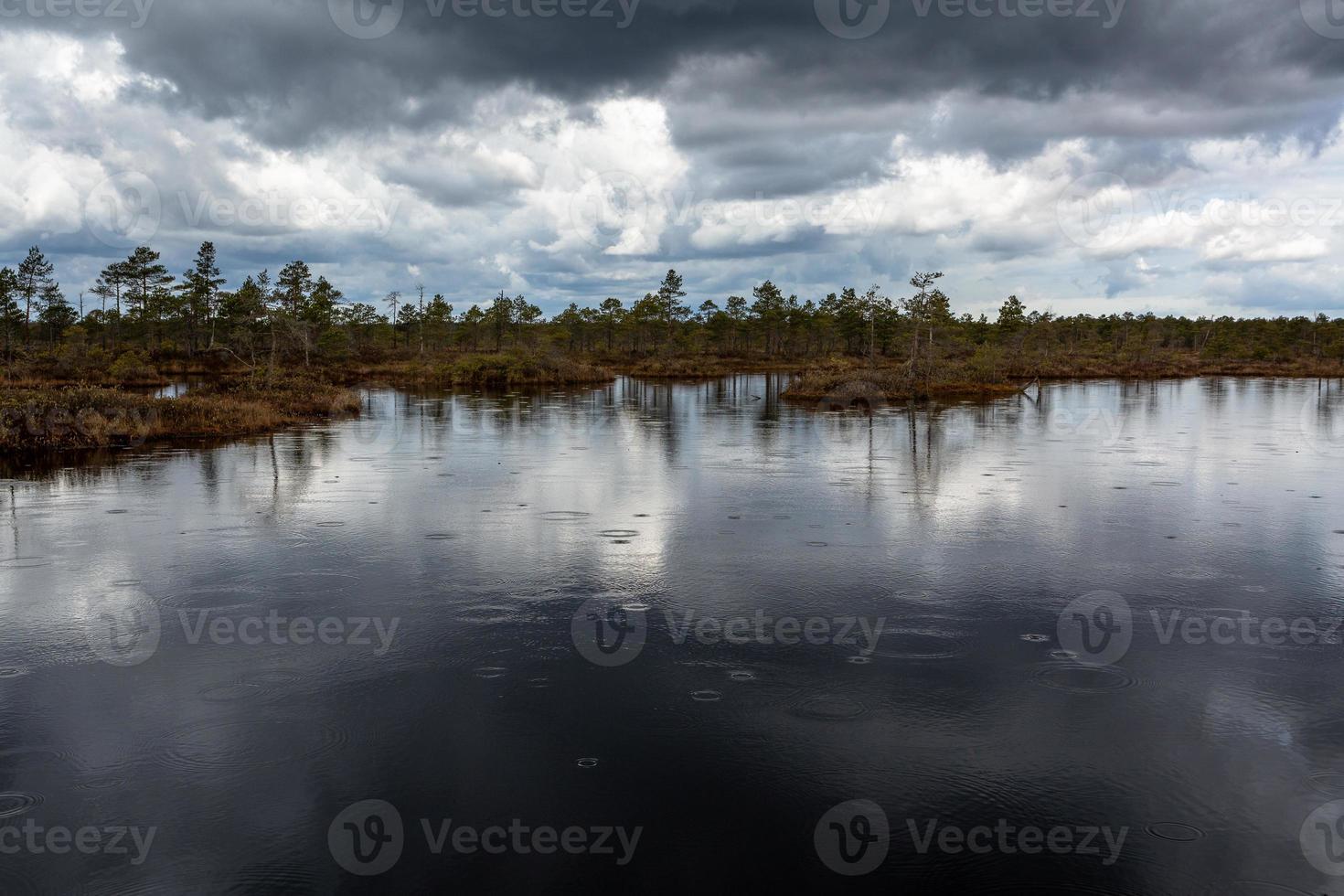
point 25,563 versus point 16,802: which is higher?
point 25,563

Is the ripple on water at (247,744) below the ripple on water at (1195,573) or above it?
below

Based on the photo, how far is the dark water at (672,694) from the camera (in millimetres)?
5555

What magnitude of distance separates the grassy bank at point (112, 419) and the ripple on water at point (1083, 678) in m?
28.7

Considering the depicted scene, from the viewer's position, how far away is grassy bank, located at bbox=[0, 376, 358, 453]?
2589 centimetres

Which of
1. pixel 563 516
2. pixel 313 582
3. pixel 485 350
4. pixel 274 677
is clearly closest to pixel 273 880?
pixel 274 677

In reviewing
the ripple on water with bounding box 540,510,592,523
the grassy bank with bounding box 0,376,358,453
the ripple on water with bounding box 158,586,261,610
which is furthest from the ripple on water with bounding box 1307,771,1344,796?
the grassy bank with bounding box 0,376,358,453

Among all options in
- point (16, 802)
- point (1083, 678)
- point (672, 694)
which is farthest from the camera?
point (1083, 678)

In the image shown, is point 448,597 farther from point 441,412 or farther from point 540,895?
point 441,412

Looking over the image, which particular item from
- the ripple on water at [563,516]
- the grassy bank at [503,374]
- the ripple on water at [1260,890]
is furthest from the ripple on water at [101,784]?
the grassy bank at [503,374]

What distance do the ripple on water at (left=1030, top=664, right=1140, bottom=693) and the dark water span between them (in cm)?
6

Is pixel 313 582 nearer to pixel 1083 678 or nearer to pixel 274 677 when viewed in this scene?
pixel 274 677

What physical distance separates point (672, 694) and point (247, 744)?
3.61m

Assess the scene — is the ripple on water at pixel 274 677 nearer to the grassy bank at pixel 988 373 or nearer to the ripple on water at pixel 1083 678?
the ripple on water at pixel 1083 678

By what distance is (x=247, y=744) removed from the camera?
6867 millimetres
